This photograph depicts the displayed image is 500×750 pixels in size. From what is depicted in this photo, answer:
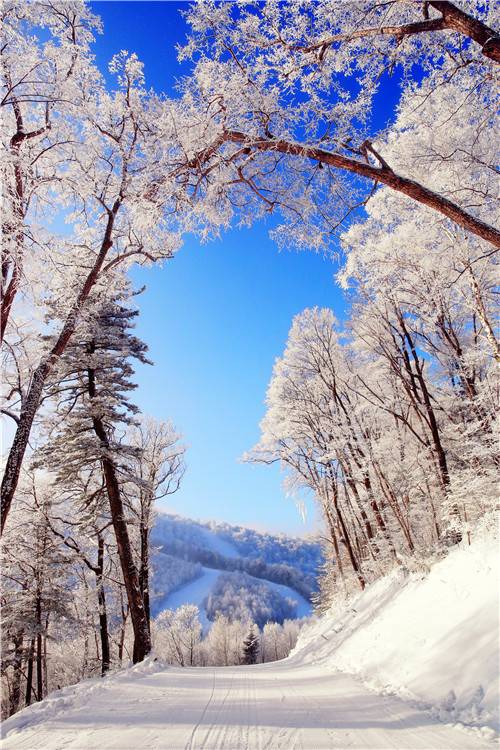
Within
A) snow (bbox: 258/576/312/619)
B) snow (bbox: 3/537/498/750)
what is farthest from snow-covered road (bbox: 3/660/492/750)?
snow (bbox: 258/576/312/619)

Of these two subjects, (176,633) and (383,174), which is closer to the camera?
(383,174)

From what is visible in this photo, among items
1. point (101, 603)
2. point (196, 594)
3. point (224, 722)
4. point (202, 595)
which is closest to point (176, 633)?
point (101, 603)

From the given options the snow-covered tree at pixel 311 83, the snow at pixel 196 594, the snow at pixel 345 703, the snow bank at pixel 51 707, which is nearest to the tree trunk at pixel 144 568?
the snow at pixel 345 703

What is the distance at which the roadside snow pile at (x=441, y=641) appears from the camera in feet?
13.9

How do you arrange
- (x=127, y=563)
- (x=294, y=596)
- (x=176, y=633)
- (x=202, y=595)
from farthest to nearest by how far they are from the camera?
(x=294, y=596)
(x=202, y=595)
(x=176, y=633)
(x=127, y=563)

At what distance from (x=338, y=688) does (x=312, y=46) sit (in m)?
Answer: 9.31

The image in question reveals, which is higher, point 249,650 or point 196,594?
point 249,650

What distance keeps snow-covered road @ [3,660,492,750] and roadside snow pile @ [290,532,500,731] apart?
417mm

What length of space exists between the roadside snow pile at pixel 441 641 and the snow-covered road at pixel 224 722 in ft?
1.37

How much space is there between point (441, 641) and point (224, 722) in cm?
359

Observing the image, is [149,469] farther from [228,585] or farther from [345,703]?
[228,585]

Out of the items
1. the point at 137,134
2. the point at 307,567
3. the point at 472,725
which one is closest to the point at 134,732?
the point at 472,725

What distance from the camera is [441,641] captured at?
230 inches

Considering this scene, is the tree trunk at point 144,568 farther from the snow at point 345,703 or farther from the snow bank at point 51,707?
the snow bank at point 51,707
